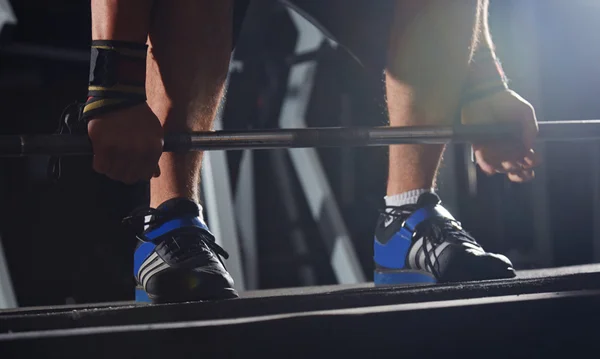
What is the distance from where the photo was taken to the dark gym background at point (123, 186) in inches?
78.9

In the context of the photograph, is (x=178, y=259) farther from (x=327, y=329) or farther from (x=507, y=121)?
(x=507, y=121)

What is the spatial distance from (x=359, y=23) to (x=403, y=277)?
1.93ft

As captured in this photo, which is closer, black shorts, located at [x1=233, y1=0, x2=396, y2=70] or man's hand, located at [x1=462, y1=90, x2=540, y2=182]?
man's hand, located at [x1=462, y1=90, x2=540, y2=182]

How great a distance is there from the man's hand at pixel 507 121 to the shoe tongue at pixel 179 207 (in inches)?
17.7


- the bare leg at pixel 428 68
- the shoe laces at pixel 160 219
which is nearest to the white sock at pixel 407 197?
the bare leg at pixel 428 68

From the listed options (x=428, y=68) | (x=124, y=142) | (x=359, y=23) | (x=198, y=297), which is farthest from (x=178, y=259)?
(x=359, y=23)

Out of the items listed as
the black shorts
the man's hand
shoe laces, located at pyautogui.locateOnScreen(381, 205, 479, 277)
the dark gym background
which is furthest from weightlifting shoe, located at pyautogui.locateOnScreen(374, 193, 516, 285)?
the dark gym background

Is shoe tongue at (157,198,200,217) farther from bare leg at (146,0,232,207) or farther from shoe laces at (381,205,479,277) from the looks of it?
shoe laces at (381,205,479,277)

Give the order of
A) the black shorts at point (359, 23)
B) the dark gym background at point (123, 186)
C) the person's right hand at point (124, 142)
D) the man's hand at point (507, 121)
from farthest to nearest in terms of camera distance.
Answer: the dark gym background at point (123, 186) < the black shorts at point (359, 23) < the man's hand at point (507, 121) < the person's right hand at point (124, 142)

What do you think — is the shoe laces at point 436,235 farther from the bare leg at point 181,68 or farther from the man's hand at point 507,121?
the bare leg at point 181,68

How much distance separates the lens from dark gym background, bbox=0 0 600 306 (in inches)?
78.9

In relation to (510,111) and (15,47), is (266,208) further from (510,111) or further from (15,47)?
(510,111)

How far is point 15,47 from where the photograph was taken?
1892 millimetres

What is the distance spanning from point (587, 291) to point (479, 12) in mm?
656
